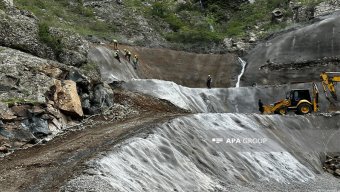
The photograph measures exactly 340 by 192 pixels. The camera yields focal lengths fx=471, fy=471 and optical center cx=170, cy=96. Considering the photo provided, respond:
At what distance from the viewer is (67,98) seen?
2767cm

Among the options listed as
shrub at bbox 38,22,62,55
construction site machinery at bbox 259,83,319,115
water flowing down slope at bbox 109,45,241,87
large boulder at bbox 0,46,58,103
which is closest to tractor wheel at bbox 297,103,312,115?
construction site machinery at bbox 259,83,319,115

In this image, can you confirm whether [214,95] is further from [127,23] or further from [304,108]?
[127,23]

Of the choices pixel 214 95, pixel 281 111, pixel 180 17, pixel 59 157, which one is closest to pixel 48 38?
pixel 214 95

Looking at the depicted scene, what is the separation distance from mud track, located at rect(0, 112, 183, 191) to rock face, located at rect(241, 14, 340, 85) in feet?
83.1

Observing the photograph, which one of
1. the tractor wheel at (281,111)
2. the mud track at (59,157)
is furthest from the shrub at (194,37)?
the mud track at (59,157)

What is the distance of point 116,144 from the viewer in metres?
20.1

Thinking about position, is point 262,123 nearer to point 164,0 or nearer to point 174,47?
point 174,47

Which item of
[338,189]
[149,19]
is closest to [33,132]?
[338,189]

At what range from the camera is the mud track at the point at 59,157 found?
16125 mm

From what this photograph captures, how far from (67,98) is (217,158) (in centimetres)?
964

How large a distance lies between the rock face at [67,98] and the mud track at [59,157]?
6.21 ft

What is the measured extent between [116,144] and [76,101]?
8.67 m

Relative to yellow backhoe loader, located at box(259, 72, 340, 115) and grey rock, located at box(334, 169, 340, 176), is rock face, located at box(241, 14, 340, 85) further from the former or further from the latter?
grey rock, located at box(334, 169, 340, 176)

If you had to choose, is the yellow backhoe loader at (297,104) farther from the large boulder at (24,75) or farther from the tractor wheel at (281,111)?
the large boulder at (24,75)
